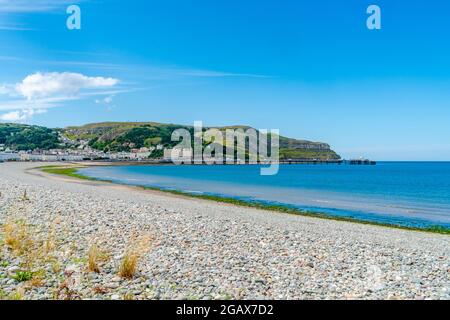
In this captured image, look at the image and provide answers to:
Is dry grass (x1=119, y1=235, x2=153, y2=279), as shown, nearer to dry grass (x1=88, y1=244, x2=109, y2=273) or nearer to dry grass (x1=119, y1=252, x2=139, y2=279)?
dry grass (x1=119, y1=252, x2=139, y2=279)

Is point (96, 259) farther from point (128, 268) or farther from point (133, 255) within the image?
point (128, 268)

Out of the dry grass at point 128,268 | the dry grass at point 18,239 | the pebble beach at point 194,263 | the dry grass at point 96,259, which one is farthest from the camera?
the dry grass at point 18,239

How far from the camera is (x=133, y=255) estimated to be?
1029 centimetres

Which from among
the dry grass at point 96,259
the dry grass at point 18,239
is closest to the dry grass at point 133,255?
the dry grass at point 96,259

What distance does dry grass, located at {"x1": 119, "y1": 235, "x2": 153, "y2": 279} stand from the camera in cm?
989

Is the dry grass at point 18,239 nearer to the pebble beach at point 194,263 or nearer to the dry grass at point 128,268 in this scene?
the pebble beach at point 194,263

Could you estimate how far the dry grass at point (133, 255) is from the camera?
9.89 meters

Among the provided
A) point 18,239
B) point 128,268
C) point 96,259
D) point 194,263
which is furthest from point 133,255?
point 18,239

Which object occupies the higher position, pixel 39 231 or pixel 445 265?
pixel 39 231

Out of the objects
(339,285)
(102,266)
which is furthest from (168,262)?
(339,285)

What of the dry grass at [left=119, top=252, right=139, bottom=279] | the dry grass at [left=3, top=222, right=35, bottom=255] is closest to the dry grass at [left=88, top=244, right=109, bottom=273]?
the dry grass at [left=119, top=252, right=139, bottom=279]

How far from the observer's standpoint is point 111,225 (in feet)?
51.8
